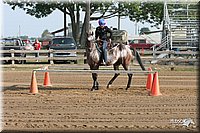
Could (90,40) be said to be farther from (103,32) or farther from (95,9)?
(95,9)

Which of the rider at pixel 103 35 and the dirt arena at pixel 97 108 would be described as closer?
the dirt arena at pixel 97 108

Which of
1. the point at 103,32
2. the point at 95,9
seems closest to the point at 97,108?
the point at 103,32

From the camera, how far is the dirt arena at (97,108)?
28.5ft

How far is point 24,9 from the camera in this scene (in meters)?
42.9

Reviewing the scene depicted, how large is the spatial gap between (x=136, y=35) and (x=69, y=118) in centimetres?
6212

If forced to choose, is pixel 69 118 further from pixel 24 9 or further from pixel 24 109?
pixel 24 9

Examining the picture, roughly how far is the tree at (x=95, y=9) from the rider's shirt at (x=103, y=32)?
25.9m

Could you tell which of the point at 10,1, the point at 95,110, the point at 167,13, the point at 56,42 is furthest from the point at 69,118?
the point at 10,1

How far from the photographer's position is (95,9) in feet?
139

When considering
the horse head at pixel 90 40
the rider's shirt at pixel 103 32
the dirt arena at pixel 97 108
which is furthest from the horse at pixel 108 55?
the dirt arena at pixel 97 108

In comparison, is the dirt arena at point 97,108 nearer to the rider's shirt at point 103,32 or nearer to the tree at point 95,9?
the rider's shirt at point 103,32

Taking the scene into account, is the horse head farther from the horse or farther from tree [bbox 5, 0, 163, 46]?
tree [bbox 5, 0, 163, 46]

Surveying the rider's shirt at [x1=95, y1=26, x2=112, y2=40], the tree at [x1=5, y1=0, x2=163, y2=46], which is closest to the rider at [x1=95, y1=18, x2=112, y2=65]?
the rider's shirt at [x1=95, y1=26, x2=112, y2=40]

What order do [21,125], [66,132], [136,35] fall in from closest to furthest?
[66,132], [21,125], [136,35]
